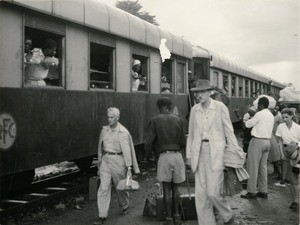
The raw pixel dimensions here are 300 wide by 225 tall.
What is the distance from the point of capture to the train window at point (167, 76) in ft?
35.1

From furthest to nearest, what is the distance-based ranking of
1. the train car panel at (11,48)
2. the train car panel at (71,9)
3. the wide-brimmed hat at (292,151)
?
the wide-brimmed hat at (292,151)
the train car panel at (71,9)
the train car panel at (11,48)

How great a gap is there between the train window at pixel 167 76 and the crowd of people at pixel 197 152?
3.68 m

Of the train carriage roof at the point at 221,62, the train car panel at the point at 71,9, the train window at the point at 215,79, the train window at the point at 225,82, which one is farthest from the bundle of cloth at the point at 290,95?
the train car panel at the point at 71,9

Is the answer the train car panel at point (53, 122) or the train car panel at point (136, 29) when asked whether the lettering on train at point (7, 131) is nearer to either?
the train car panel at point (53, 122)

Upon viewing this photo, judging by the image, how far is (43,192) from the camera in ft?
23.9

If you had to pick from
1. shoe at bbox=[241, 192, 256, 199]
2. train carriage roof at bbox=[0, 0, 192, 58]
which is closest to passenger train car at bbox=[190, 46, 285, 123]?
train carriage roof at bbox=[0, 0, 192, 58]

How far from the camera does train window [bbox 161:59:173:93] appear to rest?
422 inches

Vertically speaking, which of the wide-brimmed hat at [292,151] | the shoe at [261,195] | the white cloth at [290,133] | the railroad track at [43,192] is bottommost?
the shoe at [261,195]

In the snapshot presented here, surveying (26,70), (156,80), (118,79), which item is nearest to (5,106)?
(26,70)

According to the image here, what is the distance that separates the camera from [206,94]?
534 cm

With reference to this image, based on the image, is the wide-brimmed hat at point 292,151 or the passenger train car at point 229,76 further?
the passenger train car at point 229,76

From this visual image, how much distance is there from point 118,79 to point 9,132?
329cm

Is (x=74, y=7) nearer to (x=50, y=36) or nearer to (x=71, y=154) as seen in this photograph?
(x=50, y=36)

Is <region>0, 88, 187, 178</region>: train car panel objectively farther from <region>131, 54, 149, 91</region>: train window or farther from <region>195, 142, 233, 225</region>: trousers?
<region>195, 142, 233, 225</region>: trousers
